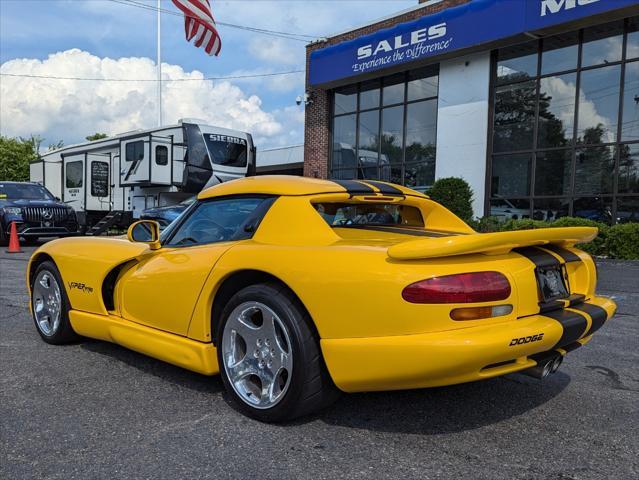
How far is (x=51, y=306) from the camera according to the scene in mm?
4461

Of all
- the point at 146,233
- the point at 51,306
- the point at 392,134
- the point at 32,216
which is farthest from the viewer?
the point at 392,134

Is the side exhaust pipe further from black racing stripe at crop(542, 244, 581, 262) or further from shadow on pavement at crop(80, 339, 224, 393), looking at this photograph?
shadow on pavement at crop(80, 339, 224, 393)

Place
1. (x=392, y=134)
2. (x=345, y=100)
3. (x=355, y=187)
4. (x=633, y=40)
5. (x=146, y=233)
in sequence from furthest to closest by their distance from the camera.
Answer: (x=345, y=100)
(x=392, y=134)
(x=633, y=40)
(x=146, y=233)
(x=355, y=187)

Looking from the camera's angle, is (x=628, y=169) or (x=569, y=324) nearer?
(x=569, y=324)

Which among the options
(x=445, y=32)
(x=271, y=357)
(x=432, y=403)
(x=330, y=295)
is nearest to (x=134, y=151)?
(x=445, y=32)

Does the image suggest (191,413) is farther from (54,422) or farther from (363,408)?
(363,408)

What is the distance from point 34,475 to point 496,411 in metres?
2.33

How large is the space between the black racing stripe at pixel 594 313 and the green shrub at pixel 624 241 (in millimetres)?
9177

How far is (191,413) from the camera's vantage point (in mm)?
2996

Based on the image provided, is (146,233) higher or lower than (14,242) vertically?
higher

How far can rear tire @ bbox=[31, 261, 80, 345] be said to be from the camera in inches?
169

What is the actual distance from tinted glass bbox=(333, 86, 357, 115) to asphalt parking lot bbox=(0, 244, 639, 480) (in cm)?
1560

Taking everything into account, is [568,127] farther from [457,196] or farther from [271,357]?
[271,357]

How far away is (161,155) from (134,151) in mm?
1026
